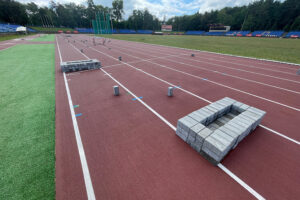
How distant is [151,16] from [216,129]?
13286 centimetres

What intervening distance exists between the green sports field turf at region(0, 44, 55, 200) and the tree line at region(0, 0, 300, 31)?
312 ft

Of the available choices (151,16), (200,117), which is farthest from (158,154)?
(151,16)

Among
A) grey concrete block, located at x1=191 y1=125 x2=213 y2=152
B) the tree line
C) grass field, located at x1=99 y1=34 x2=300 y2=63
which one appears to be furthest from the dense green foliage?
grey concrete block, located at x1=191 y1=125 x2=213 y2=152

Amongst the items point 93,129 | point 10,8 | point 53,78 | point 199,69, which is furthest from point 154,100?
point 10,8

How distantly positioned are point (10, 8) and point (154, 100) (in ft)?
374

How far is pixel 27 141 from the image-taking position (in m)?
4.25

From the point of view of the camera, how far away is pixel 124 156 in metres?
3.88

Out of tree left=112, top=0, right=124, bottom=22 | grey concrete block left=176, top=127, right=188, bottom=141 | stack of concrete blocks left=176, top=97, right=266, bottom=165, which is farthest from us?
tree left=112, top=0, right=124, bottom=22

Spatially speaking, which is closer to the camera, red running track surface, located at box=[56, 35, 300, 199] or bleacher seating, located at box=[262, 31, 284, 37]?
red running track surface, located at box=[56, 35, 300, 199]

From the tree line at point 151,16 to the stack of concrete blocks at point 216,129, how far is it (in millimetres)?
90823

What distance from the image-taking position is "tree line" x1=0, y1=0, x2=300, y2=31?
65.9 m

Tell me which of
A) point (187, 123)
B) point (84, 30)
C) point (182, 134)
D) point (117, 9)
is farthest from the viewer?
point (117, 9)

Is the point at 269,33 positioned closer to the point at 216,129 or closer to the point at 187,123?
the point at 216,129

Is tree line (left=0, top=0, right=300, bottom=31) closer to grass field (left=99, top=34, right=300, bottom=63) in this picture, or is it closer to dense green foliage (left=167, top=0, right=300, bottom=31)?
dense green foliage (left=167, top=0, right=300, bottom=31)
